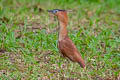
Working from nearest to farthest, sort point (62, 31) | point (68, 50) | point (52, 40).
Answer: point (68, 50), point (62, 31), point (52, 40)

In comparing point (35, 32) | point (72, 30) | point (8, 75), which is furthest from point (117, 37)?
point (8, 75)

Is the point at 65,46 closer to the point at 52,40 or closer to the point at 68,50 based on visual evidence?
the point at 68,50

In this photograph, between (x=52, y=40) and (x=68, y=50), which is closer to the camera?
(x=68, y=50)

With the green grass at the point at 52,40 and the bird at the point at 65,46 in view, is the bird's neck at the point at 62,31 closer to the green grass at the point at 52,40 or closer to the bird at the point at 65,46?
the bird at the point at 65,46

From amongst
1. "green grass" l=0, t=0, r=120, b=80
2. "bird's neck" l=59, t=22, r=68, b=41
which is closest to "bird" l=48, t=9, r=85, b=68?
"bird's neck" l=59, t=22, r=68, b=41

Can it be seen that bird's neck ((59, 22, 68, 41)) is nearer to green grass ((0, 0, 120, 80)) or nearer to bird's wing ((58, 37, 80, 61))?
bird's wing ((58, 37, 80, 61))

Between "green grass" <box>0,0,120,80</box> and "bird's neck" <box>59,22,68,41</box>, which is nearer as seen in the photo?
"green grass" <box>0,0,120,80</box>

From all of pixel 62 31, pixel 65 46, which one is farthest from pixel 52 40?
pixel 65 46

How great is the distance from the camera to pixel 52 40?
7.66 m

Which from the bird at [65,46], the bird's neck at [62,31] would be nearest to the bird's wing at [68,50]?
the bird at [65,46]

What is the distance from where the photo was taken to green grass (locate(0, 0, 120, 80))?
6266 mm

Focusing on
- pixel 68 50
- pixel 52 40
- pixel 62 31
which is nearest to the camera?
pixel 68 50

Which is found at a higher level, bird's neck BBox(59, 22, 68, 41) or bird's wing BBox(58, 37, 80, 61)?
bird's neck BBox(59, 22, 68, 41)

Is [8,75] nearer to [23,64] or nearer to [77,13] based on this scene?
[23,64]
